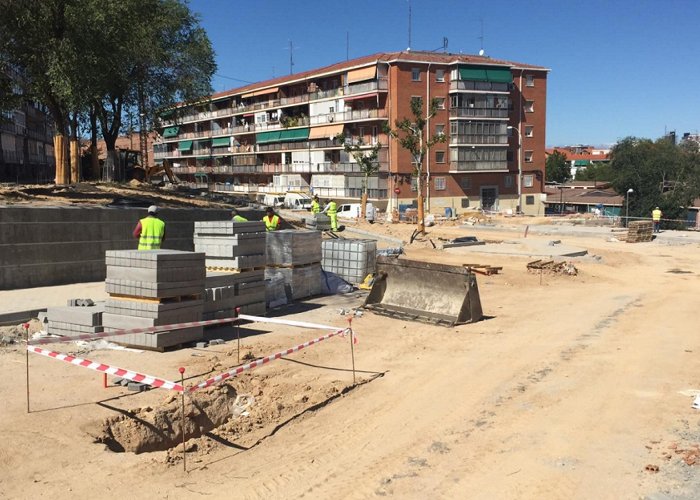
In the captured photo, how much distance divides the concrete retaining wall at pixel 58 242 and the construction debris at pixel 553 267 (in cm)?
1206

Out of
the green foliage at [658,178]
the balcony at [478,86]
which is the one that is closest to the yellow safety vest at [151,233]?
the balcony at [478,86]

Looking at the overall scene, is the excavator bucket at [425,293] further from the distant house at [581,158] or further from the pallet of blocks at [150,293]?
the distant house at [581,158]

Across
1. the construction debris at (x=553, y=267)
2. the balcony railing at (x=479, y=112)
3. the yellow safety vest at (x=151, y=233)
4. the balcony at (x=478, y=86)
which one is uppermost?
the balcony at (x=478, y=86)

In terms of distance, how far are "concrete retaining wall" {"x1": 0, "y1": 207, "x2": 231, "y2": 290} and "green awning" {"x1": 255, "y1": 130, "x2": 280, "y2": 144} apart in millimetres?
55906

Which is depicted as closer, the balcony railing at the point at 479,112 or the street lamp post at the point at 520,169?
the balcony railing at the point at 479,112

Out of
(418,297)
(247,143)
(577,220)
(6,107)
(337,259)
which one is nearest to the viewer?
(418,297)

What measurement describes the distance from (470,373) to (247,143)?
236 feet

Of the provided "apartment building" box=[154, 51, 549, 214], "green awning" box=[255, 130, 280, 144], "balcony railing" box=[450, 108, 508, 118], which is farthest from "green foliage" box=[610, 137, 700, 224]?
"green awning" box=[255, 130, 280, 144]

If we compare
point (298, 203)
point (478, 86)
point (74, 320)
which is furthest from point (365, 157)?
point (74, 320)

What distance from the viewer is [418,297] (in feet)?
43.7

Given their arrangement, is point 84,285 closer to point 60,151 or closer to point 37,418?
point 37,418

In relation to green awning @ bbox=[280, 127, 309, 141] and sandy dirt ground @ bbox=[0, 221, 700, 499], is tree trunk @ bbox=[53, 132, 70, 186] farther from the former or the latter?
green awning @ bbox=[280, 127, 309, 141]

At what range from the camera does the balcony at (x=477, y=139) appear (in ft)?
186

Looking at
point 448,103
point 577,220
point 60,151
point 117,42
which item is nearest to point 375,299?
point 117,42
